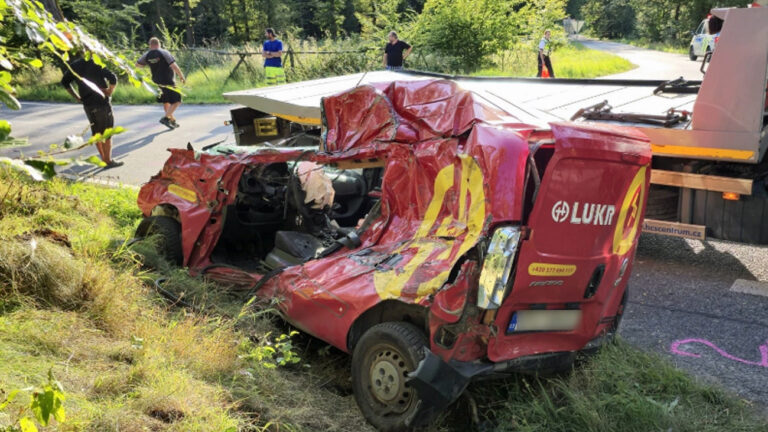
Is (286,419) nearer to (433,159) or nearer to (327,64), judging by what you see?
(433,159)

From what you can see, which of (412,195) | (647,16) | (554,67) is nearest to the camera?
(412,195)

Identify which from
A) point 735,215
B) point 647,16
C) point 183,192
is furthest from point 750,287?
point 647,16

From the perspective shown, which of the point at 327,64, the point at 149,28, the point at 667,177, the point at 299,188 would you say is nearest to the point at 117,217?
the point at 299,188

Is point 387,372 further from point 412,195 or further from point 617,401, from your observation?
point 617,401

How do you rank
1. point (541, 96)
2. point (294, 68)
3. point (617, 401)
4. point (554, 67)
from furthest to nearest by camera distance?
1. point (554, 67)
2. point (294, 68)
3. point (541, 96)
4. point (617, 401)

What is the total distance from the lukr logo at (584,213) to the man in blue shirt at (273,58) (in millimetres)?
15388

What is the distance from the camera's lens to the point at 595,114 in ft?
22.9

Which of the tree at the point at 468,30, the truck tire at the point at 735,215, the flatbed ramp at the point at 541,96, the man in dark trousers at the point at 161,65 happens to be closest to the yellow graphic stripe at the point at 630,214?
the truck tire at the point at 735,215

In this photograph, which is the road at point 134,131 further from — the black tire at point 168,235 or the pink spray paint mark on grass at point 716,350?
the pink spray paint mark on grass at point 716,350

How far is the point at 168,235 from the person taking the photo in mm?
5812

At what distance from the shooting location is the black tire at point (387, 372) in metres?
3.53

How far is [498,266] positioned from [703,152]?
12.8 ft

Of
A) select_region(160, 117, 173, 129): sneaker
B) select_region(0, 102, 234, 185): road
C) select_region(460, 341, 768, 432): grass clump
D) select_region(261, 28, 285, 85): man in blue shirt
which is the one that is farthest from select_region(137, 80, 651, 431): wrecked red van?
select_region(261, 28, 285, 85): man in blue shirt

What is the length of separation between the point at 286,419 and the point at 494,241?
1.40 metres
